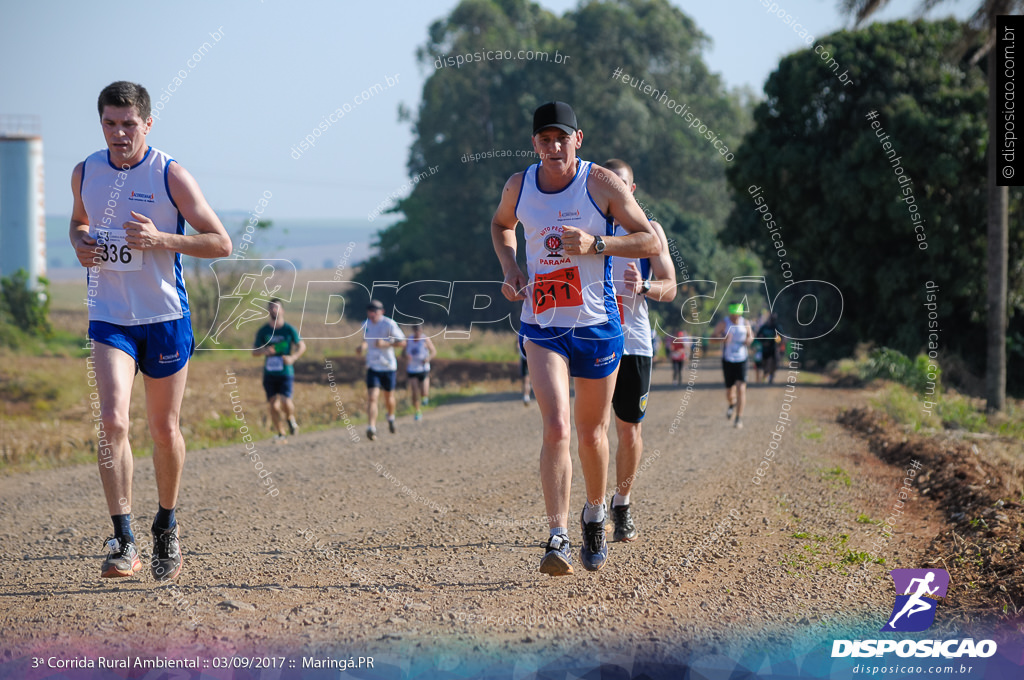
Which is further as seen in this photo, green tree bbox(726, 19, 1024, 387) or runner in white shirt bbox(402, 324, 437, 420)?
green tree bbox(726, 19, 1024, 387)

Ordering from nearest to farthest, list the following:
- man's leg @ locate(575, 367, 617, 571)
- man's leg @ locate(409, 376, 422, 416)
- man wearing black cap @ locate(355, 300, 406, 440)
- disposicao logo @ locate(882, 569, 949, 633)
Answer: disposicao logo @ locate(882, 569, 949, 633), man's leg @ locate(575, 367, 617, 571), man wearing black cap @ locate(355, 300, 406, 440), man's leg @ locate(409, 376, 422, 416)

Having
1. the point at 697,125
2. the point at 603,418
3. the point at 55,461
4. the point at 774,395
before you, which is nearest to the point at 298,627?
the point at 603,418

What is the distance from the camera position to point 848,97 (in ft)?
72.0

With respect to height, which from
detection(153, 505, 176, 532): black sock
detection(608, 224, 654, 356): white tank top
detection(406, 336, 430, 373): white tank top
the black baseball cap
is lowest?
detection(153, 505, 176, 532): black sock

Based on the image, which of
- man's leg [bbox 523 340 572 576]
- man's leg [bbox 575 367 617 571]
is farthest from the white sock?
man's leg [bbox 523 340 572 576]

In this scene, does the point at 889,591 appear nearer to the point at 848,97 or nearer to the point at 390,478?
the point at 390,478

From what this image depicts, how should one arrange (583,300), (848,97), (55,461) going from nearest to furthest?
(583,300)
(55,461)
(848,97)

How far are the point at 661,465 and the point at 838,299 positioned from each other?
53.1 ft

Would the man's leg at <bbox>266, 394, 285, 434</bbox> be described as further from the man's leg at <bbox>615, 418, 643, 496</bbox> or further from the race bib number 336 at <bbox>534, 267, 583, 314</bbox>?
the race bib number 336 at <bbox>534, 267, 583, 314</bbox>

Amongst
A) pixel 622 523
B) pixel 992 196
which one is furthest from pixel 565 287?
pixel 992 196

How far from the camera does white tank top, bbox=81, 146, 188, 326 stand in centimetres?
439

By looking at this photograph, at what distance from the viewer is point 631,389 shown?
5.65 m

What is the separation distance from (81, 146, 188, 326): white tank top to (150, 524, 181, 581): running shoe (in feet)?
3.62

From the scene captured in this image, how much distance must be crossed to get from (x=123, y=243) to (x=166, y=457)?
111 centimetres
